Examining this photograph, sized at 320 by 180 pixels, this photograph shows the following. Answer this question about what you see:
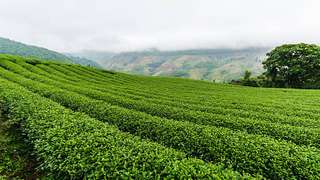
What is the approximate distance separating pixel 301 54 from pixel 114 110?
59.3m

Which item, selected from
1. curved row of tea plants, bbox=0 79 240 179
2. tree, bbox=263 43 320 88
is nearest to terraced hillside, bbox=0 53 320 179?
curved row of tea plants, bbox=0 79 240 179

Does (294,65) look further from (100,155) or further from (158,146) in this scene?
(100,155)

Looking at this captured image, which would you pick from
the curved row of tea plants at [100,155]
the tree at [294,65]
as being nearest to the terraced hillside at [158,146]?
the curved row of tea plants at [100,155]

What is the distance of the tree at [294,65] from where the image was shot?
55.4 m

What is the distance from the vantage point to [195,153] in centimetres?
969

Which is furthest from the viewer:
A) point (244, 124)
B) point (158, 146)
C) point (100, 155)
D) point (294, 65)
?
point (294, 65)

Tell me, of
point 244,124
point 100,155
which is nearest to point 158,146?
point 100,155

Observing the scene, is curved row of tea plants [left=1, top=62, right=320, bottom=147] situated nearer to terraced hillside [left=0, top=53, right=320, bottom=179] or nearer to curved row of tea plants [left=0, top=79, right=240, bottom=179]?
terraced hillside [left=0, top=53, right=320, bottom=179]

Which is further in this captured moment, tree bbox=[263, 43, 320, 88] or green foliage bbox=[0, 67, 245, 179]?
tree bbox=[263, 43, 320, 88]

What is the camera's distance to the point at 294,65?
189 ft

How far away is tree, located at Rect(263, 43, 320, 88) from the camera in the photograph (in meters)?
55.4

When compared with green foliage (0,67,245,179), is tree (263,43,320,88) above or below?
above

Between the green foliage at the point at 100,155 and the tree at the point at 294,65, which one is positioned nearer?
the green foliage at the point at 100,155

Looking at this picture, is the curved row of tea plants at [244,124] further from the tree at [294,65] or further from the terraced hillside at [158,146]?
the tree at [294,65]
